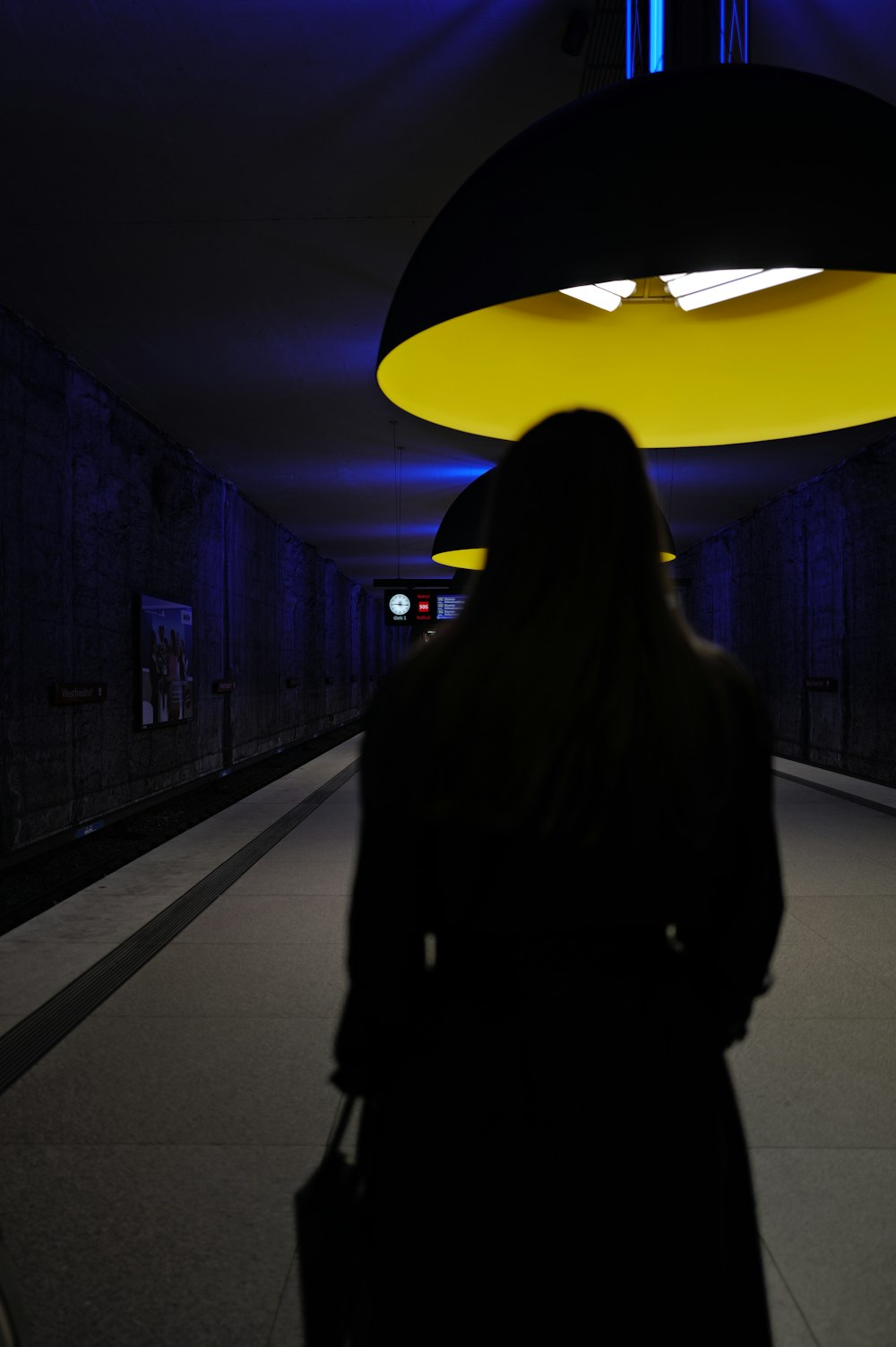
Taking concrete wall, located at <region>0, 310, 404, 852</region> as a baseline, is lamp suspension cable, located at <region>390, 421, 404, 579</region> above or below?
above

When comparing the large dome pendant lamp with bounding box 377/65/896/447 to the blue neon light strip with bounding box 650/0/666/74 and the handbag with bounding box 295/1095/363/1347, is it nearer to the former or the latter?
the blue neon light strip with bounding box 650/0/666/74

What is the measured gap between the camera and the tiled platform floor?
2.25 m

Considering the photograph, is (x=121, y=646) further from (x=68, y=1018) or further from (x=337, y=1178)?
(x=337, y=1178)

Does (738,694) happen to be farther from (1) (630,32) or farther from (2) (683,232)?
(1) (630,32)

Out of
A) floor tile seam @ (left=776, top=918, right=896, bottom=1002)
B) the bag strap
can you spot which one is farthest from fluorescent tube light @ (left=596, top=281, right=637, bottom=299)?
floor tile seam @ (left=776, top=918, right=896, bottom=1002)

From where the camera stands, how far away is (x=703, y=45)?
282 centimetres

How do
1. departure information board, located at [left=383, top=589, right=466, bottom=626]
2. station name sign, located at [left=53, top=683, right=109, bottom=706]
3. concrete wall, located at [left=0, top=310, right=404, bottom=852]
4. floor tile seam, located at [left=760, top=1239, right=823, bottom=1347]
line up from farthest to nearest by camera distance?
departure information board, located at [left=383, top=589, right=466, bottom=626] < station name sign, located at [left=53, top=683, right=109, bottom=706] < concrete wall, located at [left=0, top=310, right=404, bottom=852] < floor tile seam, located at [left=760, top=1239, right=823, bottom=1347]

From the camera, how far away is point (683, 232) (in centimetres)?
185

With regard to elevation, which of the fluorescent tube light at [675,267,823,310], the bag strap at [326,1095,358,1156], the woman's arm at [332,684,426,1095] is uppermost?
the fluorescent tube light at [675,267,823,310]

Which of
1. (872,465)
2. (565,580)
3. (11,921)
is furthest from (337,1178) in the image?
(872,465)

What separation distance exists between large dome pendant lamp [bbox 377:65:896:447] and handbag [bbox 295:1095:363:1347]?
103 cm

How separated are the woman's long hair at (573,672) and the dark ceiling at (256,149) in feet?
3.48

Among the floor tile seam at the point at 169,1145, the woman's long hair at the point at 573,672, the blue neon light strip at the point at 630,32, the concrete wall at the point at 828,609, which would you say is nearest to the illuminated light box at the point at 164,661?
the concrete wall at the point at 828,609

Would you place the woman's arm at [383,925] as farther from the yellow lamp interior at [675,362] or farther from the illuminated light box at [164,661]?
the illuminated light box at [164,661]
